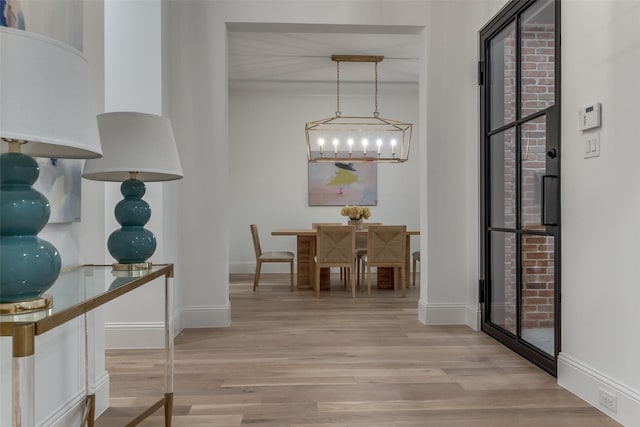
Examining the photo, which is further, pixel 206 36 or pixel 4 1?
pixel 206 36

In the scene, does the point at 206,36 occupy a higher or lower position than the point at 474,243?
higher

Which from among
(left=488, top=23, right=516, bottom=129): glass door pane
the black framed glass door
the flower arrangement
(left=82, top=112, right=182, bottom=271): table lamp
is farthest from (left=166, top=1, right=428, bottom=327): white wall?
the flower arrangement

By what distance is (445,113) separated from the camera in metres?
3.72

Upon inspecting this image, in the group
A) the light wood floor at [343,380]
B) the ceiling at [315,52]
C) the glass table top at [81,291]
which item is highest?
the ceiling at [315,52]

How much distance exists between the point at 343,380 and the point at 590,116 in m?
1.86

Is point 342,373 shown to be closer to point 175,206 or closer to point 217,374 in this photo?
point 217,374

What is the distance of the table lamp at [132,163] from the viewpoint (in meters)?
1.69

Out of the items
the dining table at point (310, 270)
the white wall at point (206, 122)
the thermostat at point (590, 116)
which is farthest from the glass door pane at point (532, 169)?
the dining table at point (310, 270)

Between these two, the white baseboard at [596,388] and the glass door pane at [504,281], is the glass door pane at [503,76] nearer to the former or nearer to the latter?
the glass door pane at [504,281]

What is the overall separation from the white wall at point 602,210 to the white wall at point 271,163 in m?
4.78

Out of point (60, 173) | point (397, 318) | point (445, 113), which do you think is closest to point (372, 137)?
point (445, 113)

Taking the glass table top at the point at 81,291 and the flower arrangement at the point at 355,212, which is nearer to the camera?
the glass table top at the point at 81,291

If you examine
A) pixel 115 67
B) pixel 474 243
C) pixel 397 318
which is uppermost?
pixel 115 67

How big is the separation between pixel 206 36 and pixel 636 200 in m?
3.22
